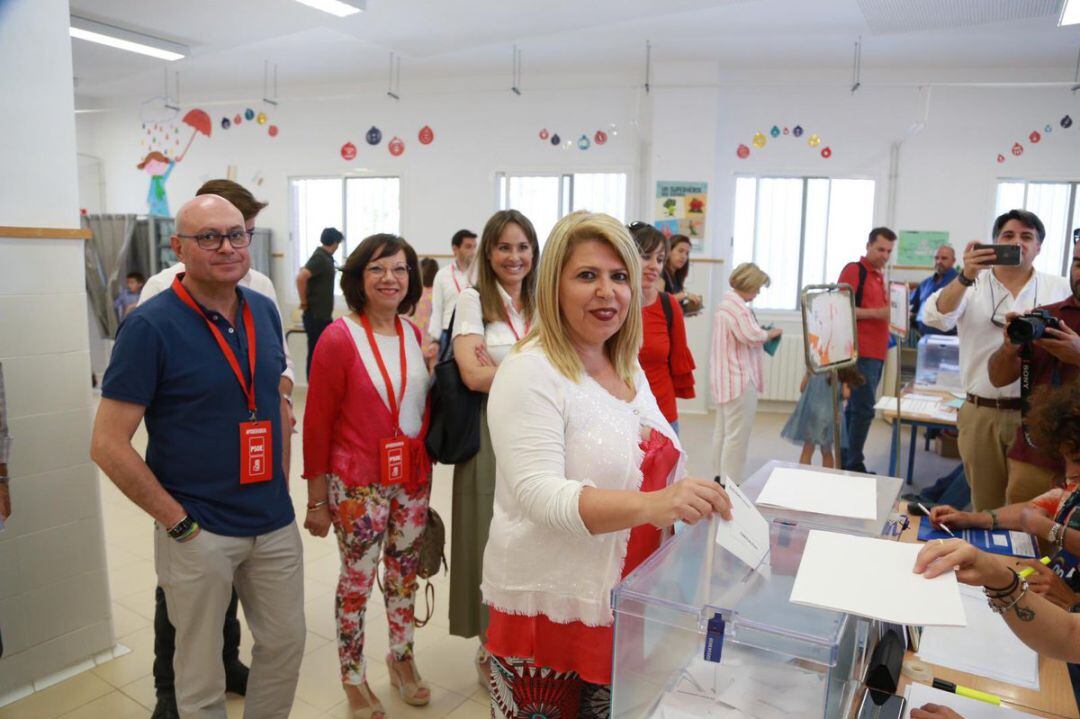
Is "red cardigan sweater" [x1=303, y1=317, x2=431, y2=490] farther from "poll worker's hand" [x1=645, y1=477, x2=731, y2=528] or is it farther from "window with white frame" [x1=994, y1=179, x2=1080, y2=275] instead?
"window with white frame" [x1=994, y1=179, x2=1080, y2=275]

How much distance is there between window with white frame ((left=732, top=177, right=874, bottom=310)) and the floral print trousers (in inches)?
221

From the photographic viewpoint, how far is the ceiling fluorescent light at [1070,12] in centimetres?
420

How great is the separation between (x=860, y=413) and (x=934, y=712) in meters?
3.95

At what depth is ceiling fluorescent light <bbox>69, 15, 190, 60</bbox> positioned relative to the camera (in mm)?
5152

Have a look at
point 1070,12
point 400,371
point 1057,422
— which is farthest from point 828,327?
point 1070,12

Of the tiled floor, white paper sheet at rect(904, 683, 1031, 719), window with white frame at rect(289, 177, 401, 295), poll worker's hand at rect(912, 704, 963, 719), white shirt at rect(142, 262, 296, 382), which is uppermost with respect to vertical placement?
window with white frame at rect(289, 177, 401, 295)

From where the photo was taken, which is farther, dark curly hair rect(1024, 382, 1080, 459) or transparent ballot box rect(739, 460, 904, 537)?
dark curly hair rect(1024, 382, 1080, 459)

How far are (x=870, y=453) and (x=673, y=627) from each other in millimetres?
5380

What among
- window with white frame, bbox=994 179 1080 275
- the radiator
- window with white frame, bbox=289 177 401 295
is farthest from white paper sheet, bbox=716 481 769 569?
window with white frame, bbox=289 177 401 295

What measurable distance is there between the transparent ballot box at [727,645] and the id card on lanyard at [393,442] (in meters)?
1.19

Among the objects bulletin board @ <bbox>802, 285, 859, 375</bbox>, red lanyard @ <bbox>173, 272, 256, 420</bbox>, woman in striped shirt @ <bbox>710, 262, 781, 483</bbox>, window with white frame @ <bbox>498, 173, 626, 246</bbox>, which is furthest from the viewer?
window with white frame @ <bbox>498, 173, 626, 246</bbox>

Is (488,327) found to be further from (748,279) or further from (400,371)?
(748,279)

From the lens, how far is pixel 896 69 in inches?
263

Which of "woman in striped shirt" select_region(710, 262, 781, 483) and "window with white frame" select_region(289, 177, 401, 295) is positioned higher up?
"window with white frame" select_region(289, 177, 401, 295)
